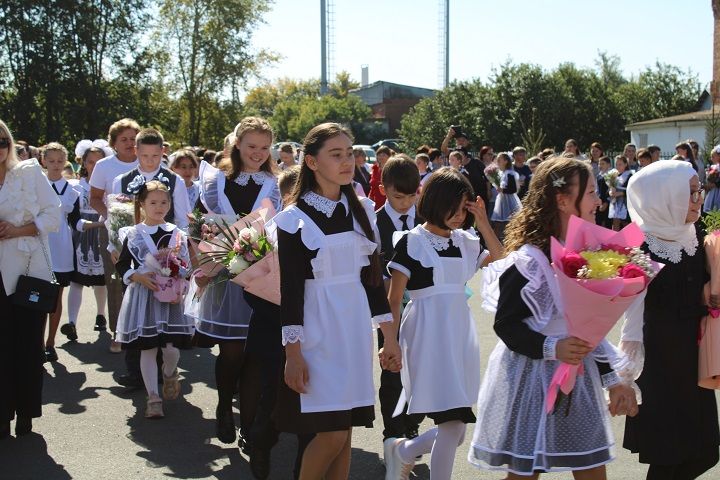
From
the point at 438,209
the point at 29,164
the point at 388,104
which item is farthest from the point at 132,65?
the point at 388,104

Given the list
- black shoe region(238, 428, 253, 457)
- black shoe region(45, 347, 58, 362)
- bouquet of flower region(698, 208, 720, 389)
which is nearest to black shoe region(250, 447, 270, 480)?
black shoe region(238, 428, 253, 457)

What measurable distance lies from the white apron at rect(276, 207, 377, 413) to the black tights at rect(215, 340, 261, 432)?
1716 mm

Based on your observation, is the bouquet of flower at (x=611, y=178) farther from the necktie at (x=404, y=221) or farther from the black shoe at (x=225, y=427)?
the black shoe at (x=225, y=427)

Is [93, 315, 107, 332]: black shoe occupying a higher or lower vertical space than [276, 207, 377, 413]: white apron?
lower

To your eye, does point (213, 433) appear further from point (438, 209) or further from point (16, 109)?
point (16, 109)

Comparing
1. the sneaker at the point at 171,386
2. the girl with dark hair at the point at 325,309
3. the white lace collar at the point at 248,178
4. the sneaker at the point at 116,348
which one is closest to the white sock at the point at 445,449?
the girl with dark hair at the point at 325,309

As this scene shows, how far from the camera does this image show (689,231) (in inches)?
161

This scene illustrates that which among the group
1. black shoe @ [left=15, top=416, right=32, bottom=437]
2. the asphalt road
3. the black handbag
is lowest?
the asphalt road

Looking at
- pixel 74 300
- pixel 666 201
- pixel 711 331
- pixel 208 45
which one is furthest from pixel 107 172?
pixel 208 45

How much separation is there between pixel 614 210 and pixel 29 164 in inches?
539

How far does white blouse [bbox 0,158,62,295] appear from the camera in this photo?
232 inches

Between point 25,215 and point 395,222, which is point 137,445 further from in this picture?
point 395,222

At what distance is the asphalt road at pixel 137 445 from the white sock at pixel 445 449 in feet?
2.63

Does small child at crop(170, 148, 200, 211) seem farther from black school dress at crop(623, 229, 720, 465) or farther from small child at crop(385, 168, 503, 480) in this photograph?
black school dress at crop(623, 229, 720, 465)
